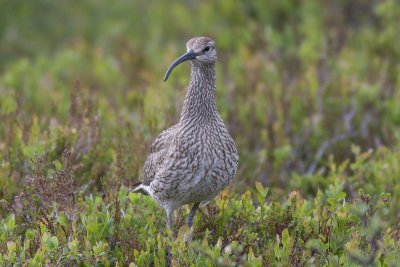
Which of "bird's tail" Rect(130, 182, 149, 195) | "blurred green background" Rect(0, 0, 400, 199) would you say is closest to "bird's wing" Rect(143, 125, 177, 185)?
"bird's tail" Rect(130, 182, 149, 195)

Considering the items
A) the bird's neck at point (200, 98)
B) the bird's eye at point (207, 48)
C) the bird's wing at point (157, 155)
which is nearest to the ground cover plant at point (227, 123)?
the bird's wing at point (157, 155)

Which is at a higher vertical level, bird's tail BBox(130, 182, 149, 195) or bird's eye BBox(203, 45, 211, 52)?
bird's eye BBox(203, 45, 211, 52)

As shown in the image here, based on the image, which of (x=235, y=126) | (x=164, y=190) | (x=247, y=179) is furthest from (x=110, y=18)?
(x=164, y=190)

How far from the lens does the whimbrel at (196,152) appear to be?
566cm

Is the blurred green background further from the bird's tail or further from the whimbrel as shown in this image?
the whimbrel

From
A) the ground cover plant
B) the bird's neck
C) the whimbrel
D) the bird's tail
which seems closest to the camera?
the ground cover plant

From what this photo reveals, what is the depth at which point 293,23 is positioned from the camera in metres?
11.8

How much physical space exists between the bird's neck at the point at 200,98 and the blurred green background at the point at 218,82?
2.72 ft

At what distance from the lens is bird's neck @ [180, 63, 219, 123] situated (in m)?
5.89

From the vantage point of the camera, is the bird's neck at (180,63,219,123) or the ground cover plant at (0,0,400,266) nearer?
the ground cover plant at (0,0,400,266)

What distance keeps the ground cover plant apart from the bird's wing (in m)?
0.18

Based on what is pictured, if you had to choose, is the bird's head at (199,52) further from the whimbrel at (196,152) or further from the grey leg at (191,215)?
the grey leg at (191,215)

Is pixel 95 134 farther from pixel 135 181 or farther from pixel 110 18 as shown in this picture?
pixel 110 18

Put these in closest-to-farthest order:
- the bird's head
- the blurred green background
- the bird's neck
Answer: the bird's head → the bird's neck → the blurred green background
